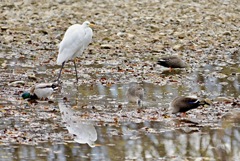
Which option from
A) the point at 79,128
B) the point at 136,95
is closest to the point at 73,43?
the point at 136,95

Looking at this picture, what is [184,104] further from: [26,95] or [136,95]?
[26,95]

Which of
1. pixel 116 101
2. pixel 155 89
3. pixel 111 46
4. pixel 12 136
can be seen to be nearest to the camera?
pixel 12 136

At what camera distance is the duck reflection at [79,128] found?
8.71 meters

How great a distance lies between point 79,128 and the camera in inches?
366

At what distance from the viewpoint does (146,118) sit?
999 centimetres

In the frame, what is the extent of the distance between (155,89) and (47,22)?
9279 millimetres

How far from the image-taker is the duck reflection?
8709 mm

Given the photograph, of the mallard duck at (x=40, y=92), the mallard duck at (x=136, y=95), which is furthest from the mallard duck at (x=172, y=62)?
the mallard duck at (x=40, y=92)

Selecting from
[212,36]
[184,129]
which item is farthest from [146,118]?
[212,36]

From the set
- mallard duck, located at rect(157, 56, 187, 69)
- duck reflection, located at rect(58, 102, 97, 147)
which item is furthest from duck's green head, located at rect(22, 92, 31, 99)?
mallard duck, located at rect(157, 56, 187, 69)

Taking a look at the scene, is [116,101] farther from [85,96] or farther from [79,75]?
[79,75]

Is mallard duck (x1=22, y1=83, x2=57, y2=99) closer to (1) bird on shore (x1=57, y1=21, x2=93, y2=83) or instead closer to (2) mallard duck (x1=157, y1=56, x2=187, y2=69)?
(1) bird on shore (x1=57, y1=21, x2=93, y2=83)

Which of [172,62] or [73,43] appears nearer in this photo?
[73,43]

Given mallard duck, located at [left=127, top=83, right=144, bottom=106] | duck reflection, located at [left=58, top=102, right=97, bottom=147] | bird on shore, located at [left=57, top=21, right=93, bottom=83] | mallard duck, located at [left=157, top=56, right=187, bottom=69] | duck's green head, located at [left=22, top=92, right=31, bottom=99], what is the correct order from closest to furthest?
duck reflection, located at [left=58, top=102, right=97, bottom=147]
mallard duck, located at [left=127, top=83, right=144, bottom=106]
duck's green head, located at [left=22, top=92, right=31, bottom=99]
bird on shore, located at [left=57, top=21, right=93, bottom=83]
mallard duck, located at [left=157, top=56, right=187, bottom=69]
